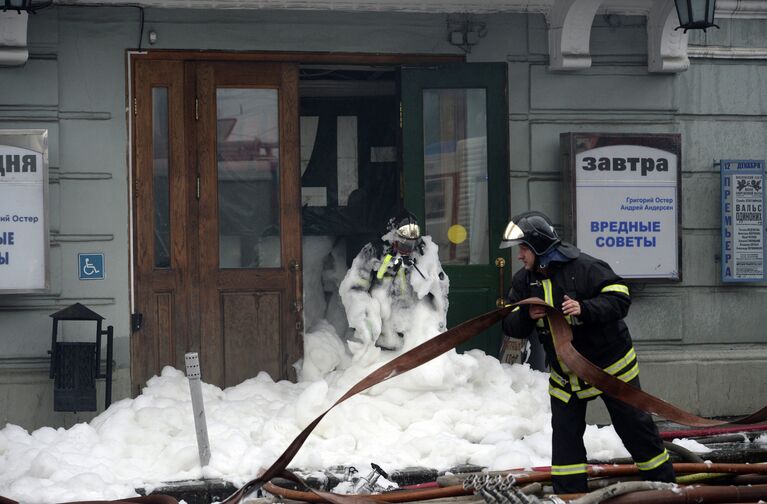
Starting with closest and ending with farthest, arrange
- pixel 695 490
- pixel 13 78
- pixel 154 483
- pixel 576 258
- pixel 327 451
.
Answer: pixel 695 490
pixel 576 258
pixel 154 483
pixel 327 451
pixel 13 78

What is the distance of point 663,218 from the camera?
1048 cm

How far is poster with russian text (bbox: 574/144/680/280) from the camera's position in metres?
10.3

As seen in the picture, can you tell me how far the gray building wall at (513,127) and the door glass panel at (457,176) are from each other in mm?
339

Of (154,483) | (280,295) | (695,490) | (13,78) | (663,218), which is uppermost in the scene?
(13,78)

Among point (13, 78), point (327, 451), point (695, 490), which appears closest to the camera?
point (695, 490)

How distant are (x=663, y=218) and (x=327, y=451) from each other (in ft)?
13.5

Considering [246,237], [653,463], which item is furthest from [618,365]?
[246,237]

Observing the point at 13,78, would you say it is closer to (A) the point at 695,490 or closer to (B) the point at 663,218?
(B) the point at 663,218

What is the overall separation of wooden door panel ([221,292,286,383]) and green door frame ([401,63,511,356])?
63.0 inches

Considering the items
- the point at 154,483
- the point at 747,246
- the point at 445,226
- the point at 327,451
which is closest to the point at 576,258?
the point at 327,451

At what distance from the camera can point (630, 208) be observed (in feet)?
34.1

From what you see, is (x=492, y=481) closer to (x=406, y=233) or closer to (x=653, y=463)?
(x=653, y=463)

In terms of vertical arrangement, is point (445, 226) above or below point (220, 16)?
below

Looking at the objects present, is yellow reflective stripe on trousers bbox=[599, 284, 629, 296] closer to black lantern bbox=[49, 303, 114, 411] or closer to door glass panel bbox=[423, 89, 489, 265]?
door glass panel bbox=[423, 89, 489, 265]
